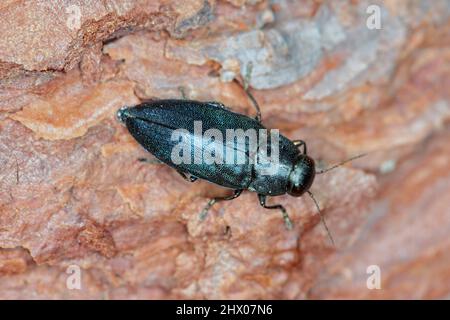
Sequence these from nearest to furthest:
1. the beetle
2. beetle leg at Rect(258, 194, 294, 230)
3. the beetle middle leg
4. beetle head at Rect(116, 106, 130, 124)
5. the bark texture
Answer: the bark texture
beetle head at Rect(116, 106, 130, 124)
the beetle
the beetle middle leg
beetle leg at Rect(258, 194, 294, 230)

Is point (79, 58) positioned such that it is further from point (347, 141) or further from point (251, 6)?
point (347, 141)

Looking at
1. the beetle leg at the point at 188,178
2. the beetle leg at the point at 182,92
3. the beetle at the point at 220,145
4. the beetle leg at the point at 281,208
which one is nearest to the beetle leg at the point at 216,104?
the beetle at the point at 220,145

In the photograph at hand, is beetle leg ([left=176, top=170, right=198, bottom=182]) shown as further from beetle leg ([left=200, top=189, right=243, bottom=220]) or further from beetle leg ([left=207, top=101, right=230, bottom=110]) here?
beetle leg ([left=207, top=101, right=230, bottom=110])

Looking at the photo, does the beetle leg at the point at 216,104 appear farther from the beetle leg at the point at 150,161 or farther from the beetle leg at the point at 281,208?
the beetle leg at the point at 281,208

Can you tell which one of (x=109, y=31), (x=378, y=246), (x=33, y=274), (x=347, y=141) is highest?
(x=109, y=31)

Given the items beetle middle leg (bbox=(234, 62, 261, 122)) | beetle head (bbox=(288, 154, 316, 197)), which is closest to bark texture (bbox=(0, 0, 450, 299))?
beetle middle leg (bbox=(234, 62, 261, 122))

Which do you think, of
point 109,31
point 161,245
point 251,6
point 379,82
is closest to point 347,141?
point 379,82

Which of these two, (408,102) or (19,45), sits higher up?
(408,102)
